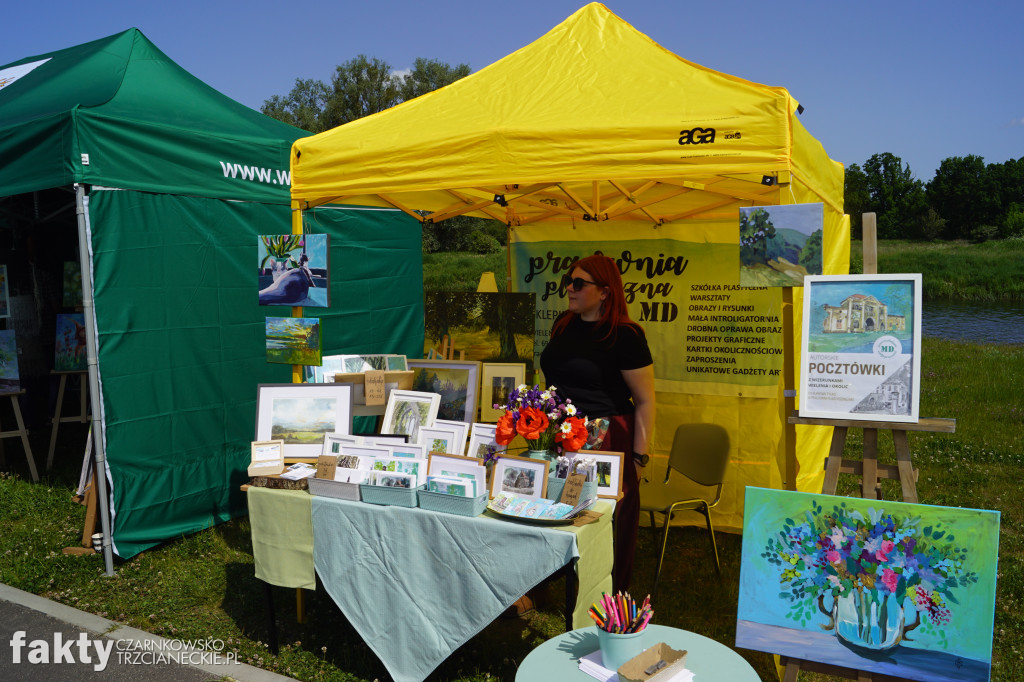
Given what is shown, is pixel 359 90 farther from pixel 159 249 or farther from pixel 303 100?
pixel 159 249

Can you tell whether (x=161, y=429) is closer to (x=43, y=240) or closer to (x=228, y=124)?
(x=228, y=124)

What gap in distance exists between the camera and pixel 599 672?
1.87 metres

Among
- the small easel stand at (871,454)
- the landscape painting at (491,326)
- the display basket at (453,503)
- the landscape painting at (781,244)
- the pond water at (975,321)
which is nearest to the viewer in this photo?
the small easel stand at (871,454)

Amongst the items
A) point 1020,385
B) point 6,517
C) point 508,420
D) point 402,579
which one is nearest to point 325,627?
point 402,579

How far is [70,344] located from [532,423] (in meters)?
5.20

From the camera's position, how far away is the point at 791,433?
268 cm

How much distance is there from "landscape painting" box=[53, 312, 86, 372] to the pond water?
18.8 metres

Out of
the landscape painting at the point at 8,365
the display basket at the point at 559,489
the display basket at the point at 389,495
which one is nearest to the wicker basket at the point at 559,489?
the display basket at the point at 559,489

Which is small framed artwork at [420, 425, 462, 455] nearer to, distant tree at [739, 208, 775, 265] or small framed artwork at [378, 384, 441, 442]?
small framed artwork at [378, 384, 441, 442]

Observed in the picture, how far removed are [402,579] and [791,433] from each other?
5.06 feet

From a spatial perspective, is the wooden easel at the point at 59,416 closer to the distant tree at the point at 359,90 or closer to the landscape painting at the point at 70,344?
the landscape painting at the point at 70,344

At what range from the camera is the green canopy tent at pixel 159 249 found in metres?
3.91

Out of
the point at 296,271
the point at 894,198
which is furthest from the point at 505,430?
the point at 894,198

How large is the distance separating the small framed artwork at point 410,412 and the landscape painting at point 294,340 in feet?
1.44
